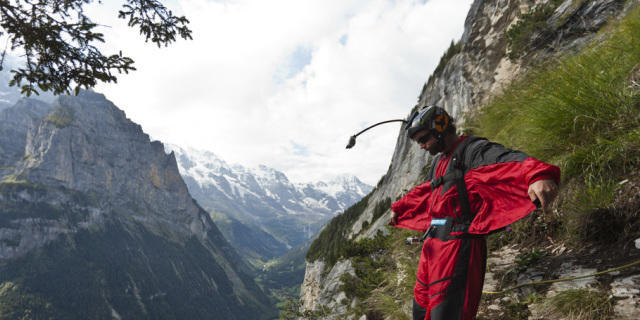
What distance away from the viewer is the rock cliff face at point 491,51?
937 cm

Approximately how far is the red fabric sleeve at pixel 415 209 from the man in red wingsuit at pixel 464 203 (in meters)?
0.26

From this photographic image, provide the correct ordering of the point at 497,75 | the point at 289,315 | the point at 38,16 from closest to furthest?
the point at 38,16
the point at 289,315
the point at 497,75

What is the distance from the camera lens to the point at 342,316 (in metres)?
7.10

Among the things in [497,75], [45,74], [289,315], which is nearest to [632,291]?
[289,315]

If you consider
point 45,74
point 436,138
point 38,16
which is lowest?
point 436,138

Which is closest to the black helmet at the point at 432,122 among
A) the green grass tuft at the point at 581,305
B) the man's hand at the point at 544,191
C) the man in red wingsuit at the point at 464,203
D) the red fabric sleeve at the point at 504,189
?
the man in red wingsuit at the point at 464,203

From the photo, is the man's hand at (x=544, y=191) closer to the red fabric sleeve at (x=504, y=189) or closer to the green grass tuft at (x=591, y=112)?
the red fabric sleeve at (x=504, y=189)

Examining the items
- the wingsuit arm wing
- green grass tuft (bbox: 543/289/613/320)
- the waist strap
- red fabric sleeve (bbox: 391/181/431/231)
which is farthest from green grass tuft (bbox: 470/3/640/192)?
red fabric sleeve (bbox: 391/181/431/231)

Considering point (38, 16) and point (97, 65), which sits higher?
point (38, 16)

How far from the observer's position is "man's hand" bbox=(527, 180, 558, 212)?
208 centimetres

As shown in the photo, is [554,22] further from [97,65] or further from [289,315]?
[97,65]

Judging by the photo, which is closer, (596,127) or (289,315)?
(596,127)

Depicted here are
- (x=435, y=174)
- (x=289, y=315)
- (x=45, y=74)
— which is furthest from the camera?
(x=289, y=315)

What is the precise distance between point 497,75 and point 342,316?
1466 centimetres
